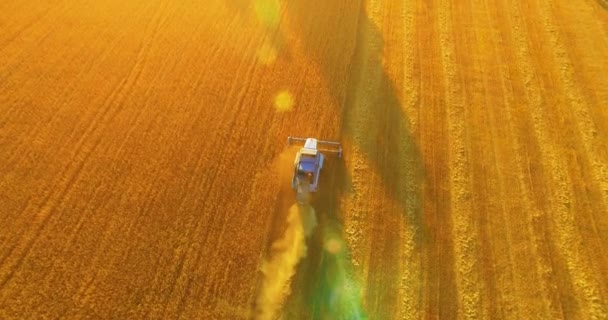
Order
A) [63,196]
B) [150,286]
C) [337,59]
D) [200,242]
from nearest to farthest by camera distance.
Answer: [150,286] → [200,242] → [63,196] → [337,59]

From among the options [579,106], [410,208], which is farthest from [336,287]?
[579,106]

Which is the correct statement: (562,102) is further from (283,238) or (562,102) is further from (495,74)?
(283,238)

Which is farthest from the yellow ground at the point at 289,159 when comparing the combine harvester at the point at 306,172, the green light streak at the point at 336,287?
the combine harvester at the point at 306,172

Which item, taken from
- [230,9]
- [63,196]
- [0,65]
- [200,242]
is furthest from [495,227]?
[0,65]

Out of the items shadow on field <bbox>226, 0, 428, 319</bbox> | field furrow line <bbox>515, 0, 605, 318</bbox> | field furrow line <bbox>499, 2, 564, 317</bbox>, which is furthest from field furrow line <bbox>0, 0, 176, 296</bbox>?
field furrow line <bbox>515, 0, 605, 318</bbox>

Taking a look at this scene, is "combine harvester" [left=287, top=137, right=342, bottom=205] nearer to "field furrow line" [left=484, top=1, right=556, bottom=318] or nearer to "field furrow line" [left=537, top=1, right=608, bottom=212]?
"field furrow line" [left=484, top=1, right=556, bottom=318]

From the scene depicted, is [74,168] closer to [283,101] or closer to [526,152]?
[283,101]
